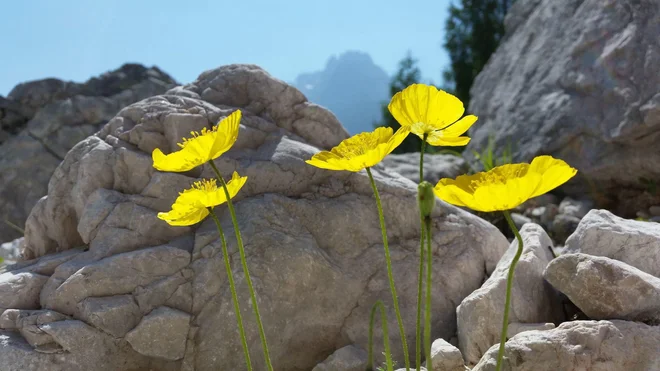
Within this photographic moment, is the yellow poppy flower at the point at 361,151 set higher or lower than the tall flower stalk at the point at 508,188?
higher

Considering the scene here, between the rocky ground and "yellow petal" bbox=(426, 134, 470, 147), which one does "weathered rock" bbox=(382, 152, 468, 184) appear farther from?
"yellow petal" bbox=(426, 134, 470, 147)

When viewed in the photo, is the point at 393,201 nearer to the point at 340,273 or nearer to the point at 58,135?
the point at 340,273

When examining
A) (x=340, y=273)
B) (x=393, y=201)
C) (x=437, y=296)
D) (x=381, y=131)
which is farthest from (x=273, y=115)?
(x=381, y=131)

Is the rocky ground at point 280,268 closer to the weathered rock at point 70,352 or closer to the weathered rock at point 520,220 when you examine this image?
the weathered rock at point 70,352

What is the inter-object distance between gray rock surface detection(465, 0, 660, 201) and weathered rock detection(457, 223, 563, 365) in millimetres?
3343

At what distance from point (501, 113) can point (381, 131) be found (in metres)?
6.17

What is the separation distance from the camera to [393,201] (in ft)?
11.0

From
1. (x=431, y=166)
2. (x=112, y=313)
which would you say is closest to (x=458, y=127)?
(x=112, y=313)

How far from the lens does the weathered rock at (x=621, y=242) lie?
2.77m

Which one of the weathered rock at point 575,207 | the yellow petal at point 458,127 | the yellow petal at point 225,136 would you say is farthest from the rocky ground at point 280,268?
the weathered rock at point 575,207

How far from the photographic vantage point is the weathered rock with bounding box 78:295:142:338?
2.65 m

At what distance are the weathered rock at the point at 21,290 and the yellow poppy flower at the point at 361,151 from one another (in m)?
1.91

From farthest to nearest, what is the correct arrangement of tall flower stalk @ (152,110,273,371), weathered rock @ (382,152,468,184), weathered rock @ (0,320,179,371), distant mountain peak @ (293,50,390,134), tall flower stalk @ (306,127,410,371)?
distant mountain peak @ (293,50,390,134) → weathered rock @ (382,152,468,184) → weathered rock @ (0,320,179,371) → tall flower stalk @ (152,110,273,371) → tall flower stalk @ (306,127,410,371)

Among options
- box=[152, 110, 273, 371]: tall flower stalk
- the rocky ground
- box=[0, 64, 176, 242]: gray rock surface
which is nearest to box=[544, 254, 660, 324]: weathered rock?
the rocky ground
